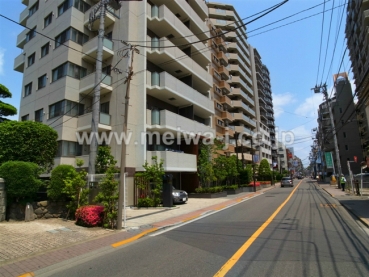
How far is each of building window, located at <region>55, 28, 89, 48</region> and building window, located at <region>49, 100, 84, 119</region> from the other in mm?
5295

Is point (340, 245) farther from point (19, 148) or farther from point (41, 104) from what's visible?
point (41, 104)

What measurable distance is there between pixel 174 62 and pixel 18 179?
1603 centimetres

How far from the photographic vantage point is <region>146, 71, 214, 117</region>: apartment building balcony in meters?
19.2

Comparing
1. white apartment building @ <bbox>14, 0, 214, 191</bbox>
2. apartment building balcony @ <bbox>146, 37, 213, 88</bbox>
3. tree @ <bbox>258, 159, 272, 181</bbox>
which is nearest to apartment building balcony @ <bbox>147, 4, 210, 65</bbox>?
white apartment building @ <bbox>14, 0, 214, 191</bbox>

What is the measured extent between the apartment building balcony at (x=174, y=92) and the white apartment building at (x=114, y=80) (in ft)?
0.26

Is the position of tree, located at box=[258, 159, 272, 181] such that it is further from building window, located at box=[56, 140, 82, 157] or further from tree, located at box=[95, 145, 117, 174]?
tree, located at box=[95, 145, 117, 174]

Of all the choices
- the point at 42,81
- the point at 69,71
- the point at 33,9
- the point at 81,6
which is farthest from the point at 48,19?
the point at 69,71

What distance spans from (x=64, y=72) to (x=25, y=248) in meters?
15.8

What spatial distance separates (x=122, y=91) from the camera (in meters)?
17.9

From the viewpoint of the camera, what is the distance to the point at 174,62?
858 inches

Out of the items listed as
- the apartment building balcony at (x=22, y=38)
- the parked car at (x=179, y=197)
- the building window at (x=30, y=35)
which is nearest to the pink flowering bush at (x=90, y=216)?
the parked car at (x=179, y=197)

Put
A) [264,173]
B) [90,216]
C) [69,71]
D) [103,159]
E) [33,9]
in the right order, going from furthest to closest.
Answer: [264,173], [33,9], [69,71], [103,159], [90,216]

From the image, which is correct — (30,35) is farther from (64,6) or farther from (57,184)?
(57,184)

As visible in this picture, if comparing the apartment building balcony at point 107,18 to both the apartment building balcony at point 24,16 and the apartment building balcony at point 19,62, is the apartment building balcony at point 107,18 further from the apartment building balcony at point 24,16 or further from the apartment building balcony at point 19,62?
the apartment building balcony at point 24,16
